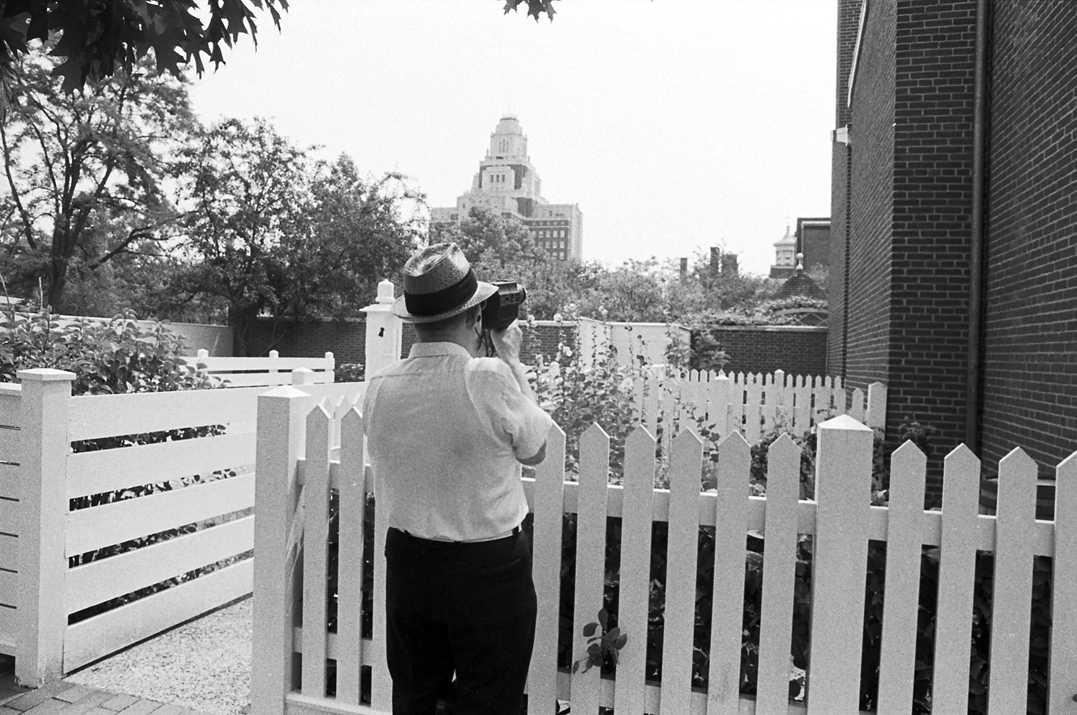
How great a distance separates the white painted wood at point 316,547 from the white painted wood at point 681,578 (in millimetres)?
1286

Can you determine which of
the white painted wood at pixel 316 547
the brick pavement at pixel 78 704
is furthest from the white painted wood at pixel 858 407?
the brick pavement at pixel 78 704

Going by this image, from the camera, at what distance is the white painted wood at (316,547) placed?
2.87 metres

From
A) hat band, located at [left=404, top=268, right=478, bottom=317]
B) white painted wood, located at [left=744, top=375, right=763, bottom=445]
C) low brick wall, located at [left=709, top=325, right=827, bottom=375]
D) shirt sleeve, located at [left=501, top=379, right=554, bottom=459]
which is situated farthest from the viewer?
low brick wall, located at [left=709, top=325, right=827, bottom=375]

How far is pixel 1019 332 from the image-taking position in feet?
19.0

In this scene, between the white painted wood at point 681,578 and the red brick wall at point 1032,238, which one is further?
the red brick wall at point 1032,238

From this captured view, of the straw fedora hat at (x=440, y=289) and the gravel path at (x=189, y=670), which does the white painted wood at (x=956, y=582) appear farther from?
the gravel path at (x=189, y=670)

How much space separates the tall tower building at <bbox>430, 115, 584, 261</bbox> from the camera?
4732 inches

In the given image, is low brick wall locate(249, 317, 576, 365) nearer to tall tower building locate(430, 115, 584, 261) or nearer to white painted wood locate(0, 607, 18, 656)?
white painted wood locate(0, 607, 18, 656)

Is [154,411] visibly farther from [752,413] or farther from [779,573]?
[752,413]

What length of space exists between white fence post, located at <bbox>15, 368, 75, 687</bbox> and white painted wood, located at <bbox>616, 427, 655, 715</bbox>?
2.50 meters

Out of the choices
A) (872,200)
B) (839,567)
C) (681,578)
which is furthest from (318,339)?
(839,567)

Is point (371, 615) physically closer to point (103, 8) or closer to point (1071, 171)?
point (103, 8)

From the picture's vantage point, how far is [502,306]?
7.17 feet

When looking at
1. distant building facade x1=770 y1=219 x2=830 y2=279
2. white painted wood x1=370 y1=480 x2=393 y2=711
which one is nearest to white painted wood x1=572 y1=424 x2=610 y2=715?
white painted wood x1=370 y1=480 x2=393 y2=711
